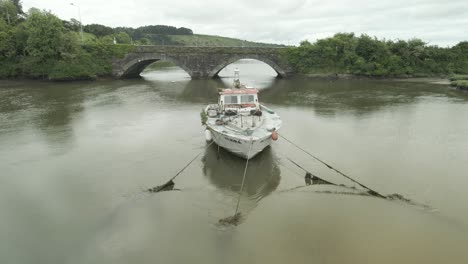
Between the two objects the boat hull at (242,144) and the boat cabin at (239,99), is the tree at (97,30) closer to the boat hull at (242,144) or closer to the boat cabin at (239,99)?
the boat cabin at (239,99)

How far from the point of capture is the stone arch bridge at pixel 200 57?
2255 inches

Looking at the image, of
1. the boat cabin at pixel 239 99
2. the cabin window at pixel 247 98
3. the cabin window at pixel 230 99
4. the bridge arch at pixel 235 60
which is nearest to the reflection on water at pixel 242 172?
the boat cabin at pixel 239 99

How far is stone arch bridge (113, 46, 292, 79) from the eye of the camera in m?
57.3

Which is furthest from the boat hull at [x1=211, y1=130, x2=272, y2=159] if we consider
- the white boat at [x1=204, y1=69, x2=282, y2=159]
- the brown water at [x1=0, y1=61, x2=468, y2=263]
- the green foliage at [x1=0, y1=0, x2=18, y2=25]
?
the green foliage at [x1=0, y1=0, x2=18, y2=25]

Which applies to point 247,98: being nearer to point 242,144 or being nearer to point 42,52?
point 242,144

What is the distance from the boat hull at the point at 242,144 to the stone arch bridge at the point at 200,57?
41.7 m

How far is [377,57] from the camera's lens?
5828 centimetres

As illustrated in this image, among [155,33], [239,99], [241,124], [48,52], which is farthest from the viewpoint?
[155,33]

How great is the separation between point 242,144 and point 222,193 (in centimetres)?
318

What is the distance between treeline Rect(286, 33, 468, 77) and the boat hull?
45219 mm

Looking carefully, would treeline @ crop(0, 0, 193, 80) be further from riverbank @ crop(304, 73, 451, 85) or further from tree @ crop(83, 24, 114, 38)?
tree @ crop(83, 24, 114, 38)

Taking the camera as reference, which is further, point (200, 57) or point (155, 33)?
point (155, 33)

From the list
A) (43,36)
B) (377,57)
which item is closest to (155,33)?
(43,36)

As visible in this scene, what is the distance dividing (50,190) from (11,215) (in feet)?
6.99
